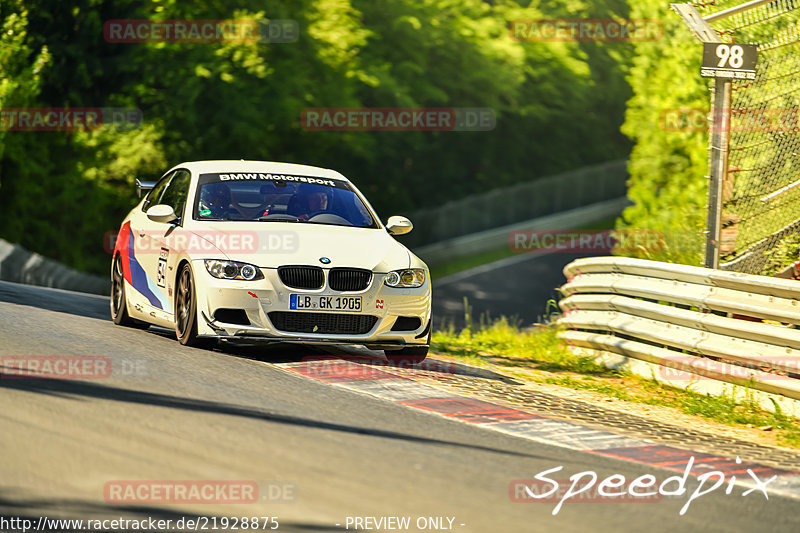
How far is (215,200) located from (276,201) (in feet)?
1.87

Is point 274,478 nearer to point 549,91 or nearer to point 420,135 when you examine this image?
point 420,135

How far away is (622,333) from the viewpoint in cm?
1170

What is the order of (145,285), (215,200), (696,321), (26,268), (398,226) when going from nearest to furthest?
(696,321) → (215,200) → (398,226) → (145,285) → (26,268)

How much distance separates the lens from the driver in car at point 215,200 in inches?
430

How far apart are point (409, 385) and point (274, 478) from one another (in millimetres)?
3398

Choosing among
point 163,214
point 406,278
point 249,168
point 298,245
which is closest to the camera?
point 298,245

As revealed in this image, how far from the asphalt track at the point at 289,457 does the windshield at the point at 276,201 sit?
2171 millimetres

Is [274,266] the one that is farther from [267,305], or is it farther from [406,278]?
[406,278]

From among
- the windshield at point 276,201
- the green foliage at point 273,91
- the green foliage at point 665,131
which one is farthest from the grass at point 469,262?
the windshield at point 276,201

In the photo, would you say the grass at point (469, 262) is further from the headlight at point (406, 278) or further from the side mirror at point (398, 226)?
the headlight at point (406, 278)

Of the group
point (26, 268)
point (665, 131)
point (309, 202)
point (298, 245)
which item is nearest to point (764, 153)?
point (309, 202)

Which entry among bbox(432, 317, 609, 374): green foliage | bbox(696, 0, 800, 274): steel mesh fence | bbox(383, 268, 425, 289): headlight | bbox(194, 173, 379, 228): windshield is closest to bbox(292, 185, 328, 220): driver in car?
bbox(194, 173, 379, 228): windshield

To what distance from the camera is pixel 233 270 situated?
9930mm

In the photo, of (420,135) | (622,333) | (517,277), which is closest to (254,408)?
(622,333)
